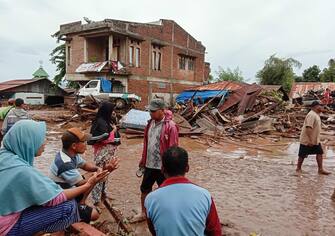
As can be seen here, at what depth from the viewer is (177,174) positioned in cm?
242

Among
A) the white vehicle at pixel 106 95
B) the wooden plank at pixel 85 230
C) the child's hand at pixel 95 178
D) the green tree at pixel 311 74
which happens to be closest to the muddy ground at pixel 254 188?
the wooden plank at pixel 85 230

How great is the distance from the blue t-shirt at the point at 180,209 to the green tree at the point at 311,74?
52.0m

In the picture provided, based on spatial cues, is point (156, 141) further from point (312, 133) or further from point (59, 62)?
point (59, 62)

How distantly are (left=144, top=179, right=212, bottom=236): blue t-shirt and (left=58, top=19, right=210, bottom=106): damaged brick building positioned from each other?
2402 cm

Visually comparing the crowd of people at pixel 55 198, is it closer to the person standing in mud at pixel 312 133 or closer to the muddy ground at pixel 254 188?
the muddy ground at pixel 254 188

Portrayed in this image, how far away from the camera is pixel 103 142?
5.09 metres

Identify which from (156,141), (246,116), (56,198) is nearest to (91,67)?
(246,116)

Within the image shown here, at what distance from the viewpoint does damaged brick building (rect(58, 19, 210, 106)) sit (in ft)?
86.6

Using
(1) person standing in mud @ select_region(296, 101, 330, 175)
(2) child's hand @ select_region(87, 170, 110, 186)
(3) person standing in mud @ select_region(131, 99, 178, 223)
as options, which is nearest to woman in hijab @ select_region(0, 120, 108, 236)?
(2) child's hand @ select_region(87, 170, 110, 186)

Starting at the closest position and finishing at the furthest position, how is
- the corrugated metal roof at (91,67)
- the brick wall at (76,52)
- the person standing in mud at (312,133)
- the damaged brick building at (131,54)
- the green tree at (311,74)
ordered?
the person standing in mud at (312,133)
the corrugated metal roof at (91,67)
the damaged brick building at (131,54)
the brick wall at (76,52)
the green tree at (311,74)

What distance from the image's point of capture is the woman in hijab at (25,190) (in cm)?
239

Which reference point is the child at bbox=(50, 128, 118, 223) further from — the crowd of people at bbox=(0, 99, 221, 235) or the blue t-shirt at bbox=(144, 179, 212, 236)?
the blue t-shirt at bbox=(144, 179, 212, 236)

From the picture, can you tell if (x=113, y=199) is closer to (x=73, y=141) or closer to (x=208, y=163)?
(x=73, y=141)

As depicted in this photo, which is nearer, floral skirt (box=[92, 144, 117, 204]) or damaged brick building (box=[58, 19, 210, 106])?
floral skirt (box=[92, 144, 117, 204])
